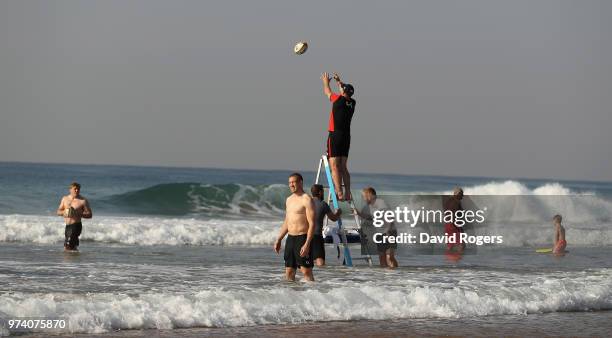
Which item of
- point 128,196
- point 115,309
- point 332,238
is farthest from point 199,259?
point 128,196

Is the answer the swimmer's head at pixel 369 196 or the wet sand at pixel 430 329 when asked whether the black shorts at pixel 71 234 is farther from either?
the wet sand at pixel 430 329

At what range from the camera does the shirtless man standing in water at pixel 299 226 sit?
1154cm

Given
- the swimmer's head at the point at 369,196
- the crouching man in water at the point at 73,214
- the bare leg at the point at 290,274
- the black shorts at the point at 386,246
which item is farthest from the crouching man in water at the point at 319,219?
the crouching man in water at the point at 73,214

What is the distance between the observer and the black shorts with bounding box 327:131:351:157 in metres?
13.8

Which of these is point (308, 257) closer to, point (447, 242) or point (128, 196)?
point (447, 242)

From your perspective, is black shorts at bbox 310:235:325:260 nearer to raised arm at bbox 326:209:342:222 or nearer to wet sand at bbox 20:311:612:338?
raised arm at bbox 326:209:342:222

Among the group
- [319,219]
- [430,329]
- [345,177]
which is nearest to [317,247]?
[319,219]

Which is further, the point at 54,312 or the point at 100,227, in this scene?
the point at 100,227

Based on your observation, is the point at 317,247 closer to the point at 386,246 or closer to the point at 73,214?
the point at 386,246

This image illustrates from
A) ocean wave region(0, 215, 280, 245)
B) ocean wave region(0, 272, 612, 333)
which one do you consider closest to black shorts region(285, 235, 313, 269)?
ocean wave region(0, 272, 612, 333)

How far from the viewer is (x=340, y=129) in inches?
539

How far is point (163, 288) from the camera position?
11695mm

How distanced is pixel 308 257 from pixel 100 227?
11849 mm

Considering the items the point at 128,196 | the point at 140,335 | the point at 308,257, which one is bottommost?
the point at 140,335
